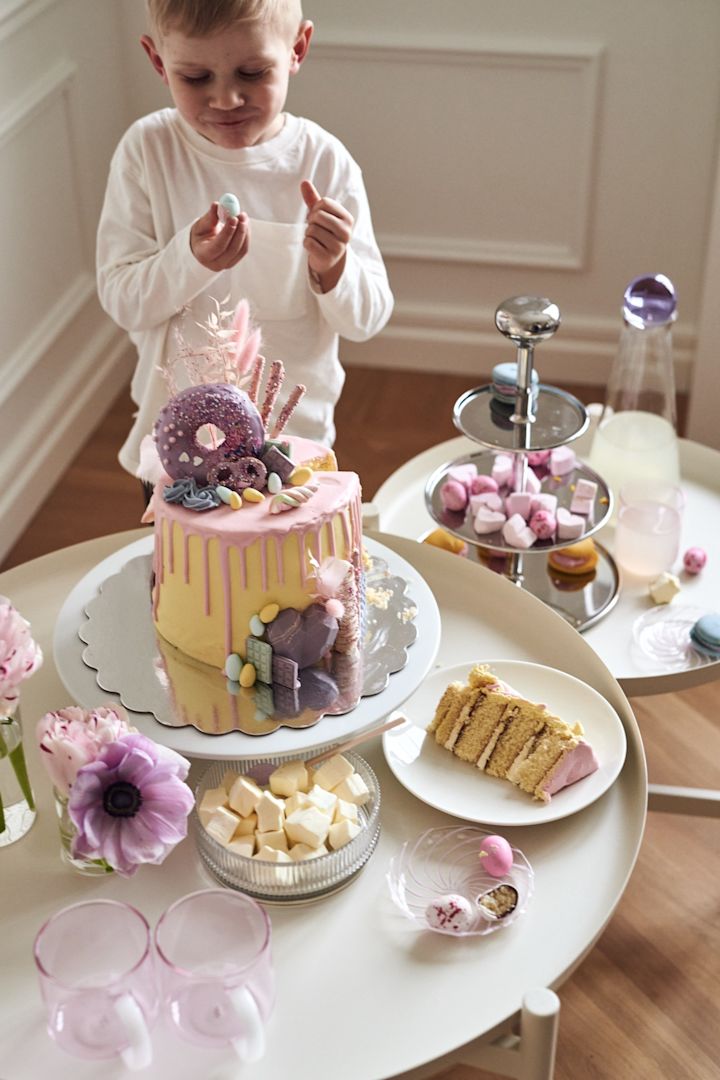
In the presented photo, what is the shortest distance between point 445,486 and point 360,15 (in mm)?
1429

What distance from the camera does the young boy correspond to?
1.52 m

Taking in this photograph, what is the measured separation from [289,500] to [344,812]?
0.29 meters

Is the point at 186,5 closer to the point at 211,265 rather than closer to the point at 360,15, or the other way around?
the point at 211,265

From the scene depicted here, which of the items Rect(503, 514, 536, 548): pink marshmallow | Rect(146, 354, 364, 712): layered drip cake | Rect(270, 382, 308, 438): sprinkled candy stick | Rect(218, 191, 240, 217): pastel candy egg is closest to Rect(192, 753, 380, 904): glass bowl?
Rect(146, 354, 364, 712): layered drip cake

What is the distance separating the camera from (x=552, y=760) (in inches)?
49.8

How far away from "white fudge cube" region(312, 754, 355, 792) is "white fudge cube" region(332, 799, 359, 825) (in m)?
0.02

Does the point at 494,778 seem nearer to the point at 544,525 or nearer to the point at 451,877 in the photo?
the point at 451,877

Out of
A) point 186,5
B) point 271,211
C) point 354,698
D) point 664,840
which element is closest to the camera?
point 354,698

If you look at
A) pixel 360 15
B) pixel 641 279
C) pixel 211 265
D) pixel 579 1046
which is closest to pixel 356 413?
pixel 360 15

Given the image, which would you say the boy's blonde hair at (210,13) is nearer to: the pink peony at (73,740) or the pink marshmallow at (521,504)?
the pink marshmallow at (521,504)

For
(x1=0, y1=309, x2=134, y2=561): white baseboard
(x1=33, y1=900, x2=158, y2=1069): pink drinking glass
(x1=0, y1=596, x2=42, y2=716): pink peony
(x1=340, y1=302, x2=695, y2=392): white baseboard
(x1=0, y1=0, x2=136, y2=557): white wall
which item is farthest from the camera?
(x1=340, y1=302, x2=695, y2=392): white baseboard

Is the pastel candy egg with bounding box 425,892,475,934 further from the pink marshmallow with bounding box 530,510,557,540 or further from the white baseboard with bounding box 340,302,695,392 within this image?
the white baseboard with bounding box 340,302,695,392

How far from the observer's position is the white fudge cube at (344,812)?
3.87ft

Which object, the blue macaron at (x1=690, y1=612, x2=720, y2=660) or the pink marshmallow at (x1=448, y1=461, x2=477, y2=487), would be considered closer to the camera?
the blue macaron at (x1=690, y1=612, x2=720, y2=660)
